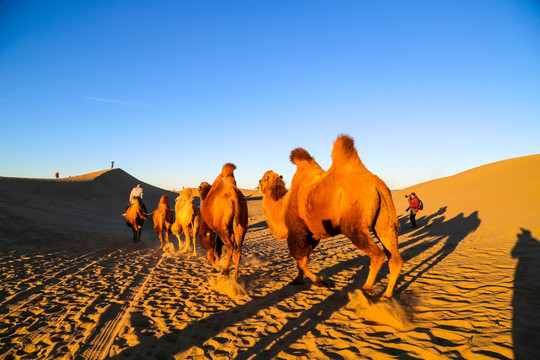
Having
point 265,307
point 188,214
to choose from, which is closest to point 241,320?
point 265,307

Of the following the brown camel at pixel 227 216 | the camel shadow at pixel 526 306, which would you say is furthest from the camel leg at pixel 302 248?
the camel shadow at pixel 526 306

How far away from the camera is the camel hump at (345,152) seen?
15.9ft

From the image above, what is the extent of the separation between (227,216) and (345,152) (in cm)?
296

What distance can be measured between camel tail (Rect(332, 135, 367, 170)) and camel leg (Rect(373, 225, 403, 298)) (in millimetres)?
1145

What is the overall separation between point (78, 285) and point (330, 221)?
569 cm

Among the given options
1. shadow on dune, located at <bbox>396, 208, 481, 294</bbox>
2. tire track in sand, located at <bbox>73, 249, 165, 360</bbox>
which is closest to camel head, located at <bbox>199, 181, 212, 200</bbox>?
tire track in sand, located at <bbox>73, 249, 165, 360</bbox>

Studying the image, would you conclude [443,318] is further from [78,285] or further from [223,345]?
[78,285]

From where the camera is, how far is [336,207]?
4.58 metres

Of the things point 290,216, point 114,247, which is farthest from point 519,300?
point 114,247

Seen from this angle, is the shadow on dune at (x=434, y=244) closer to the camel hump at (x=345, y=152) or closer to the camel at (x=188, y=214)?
the camel hump at (x=345, y=152)

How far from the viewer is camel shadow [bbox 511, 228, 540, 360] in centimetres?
302

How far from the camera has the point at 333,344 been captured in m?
3.40

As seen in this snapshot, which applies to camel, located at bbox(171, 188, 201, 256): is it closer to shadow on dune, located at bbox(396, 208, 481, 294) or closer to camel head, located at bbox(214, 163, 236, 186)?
camel head, located at bbox(214, 163, 236, 186)

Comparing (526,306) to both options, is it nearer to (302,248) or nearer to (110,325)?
(302,248)
